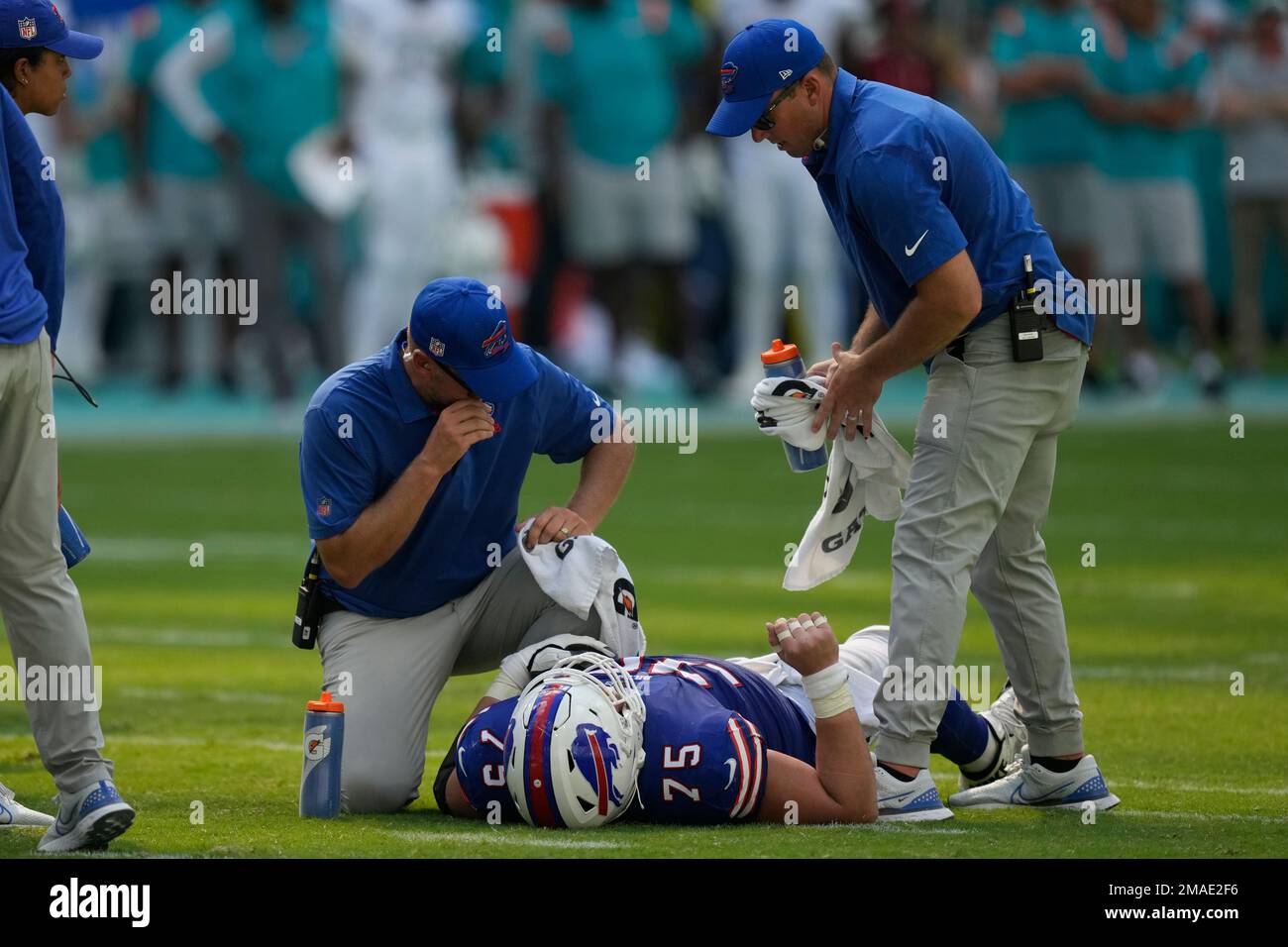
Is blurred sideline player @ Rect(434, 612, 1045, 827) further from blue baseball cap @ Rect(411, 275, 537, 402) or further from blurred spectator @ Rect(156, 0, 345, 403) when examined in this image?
blurred spectator @ Rect(156, 0, 345, 403)

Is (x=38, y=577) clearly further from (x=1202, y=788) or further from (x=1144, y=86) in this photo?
(x=1144, y=86)

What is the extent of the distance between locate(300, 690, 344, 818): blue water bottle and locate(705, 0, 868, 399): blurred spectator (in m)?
13.8

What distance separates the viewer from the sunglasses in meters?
6.82

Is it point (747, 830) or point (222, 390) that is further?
point (222, 390)

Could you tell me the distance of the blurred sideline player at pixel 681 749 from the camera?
252 inches

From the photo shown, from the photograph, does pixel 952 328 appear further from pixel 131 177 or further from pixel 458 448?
pixel 131 177

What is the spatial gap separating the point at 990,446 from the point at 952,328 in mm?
406

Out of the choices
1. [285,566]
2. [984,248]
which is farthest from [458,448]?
[285,566]

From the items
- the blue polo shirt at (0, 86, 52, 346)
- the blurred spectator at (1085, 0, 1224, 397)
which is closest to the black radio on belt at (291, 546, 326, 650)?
the blue polo shirt at (0, 86, 52, 346)

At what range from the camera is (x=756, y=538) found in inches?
541

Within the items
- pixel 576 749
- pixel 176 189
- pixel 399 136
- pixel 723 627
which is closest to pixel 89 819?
pixel 576 749

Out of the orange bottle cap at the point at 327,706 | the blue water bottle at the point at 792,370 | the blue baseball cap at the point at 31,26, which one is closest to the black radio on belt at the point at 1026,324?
the blue water bottle at the point at 792,370

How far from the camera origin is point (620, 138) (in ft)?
67.3

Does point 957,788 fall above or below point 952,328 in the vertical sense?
below
